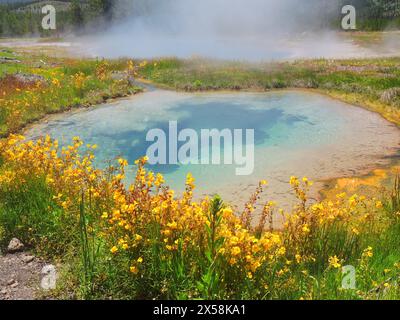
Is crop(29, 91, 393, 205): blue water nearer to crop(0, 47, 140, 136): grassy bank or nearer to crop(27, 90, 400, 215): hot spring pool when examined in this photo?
crop(27, 90, 400, 215): hot spring pool

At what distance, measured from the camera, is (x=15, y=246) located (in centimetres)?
641

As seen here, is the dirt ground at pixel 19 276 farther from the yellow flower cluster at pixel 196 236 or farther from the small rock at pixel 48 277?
the yellow flower cluster at pixel 196 236

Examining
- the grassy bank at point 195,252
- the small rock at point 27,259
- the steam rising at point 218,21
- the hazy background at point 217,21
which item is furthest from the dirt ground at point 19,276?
the hazy background at point 217,21

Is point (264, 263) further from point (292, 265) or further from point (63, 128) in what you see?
point (63, 128)

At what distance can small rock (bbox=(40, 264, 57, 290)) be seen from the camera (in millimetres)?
5443

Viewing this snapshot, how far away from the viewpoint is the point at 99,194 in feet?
21.5

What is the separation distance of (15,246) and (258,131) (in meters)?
11.1

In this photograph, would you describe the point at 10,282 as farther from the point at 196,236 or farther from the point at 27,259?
the point at 196,236

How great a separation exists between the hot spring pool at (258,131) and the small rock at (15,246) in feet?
15.9

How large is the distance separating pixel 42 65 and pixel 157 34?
162 ft

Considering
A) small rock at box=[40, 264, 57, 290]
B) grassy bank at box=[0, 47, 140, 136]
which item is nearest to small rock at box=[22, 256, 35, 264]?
small rock at box=[40, 264, 57, 290]

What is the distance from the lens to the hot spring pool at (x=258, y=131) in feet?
37.7

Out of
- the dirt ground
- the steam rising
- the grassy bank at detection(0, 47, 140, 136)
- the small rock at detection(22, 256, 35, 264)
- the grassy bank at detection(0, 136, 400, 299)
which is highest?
the steam rising

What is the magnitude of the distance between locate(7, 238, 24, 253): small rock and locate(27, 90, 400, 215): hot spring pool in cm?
483
